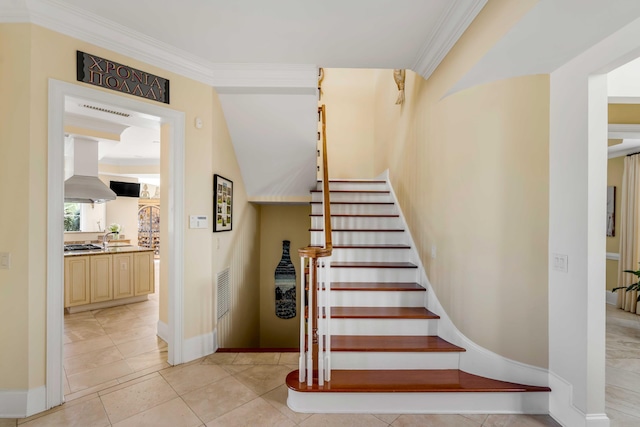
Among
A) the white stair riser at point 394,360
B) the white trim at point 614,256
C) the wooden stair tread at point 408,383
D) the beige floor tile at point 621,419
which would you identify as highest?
the white trim at point 614,256

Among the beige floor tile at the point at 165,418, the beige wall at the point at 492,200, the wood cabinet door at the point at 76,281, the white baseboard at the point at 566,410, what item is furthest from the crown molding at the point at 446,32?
the wood cabinet door at the point at 76,281

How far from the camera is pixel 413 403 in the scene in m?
2.06

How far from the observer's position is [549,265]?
1986 mm

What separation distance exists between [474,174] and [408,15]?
1272mm

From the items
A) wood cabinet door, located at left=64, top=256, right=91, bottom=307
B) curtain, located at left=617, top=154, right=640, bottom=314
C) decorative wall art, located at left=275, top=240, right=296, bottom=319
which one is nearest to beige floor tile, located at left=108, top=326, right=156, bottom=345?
wood cabinet door, located at left=64, top=256, right=91, bottom=307

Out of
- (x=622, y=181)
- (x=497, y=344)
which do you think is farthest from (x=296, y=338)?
(x=622, y=181)

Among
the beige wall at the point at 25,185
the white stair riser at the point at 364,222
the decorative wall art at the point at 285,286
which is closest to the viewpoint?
the beige wall at the point at 25,185

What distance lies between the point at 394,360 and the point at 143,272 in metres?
4.34

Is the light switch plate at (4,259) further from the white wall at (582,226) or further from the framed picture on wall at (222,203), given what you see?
the white wall at (582,226)

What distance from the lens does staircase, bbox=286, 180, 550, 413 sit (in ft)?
6.71

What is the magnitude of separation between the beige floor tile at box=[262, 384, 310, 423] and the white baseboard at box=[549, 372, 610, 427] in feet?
5.48

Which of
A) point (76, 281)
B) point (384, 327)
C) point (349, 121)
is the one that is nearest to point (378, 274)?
point (384, 327)

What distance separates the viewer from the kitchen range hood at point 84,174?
450cm

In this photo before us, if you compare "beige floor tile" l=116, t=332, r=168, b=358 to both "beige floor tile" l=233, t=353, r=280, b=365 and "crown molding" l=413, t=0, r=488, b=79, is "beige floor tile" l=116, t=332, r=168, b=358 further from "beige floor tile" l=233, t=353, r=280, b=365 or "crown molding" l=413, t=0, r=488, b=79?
"crown molding" l=413, t=0, r=488, b=79
